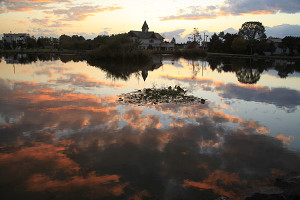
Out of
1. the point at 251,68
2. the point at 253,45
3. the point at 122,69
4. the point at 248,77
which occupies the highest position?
the point at 253,45

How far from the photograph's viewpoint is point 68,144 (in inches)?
388

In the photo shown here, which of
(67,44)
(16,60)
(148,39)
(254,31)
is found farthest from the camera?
(67,44)

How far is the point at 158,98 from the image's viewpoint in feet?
59.2

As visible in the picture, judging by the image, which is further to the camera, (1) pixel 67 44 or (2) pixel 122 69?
(1) pixel 67 44

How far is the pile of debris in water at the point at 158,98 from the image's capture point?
17.1 metres

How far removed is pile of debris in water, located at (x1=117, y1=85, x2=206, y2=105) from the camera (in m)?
17.1

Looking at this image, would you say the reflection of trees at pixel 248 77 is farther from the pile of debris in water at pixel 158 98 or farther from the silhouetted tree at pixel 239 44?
the silhouetted tree at pixel 239 44

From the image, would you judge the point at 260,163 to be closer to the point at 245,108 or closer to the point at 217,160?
the point at 217,160

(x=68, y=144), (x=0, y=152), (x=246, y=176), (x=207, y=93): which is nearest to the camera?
(x=246, y=176)

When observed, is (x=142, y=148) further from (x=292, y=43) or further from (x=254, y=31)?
(x=254, y=31)

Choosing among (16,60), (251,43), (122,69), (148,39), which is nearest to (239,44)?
(251,43)

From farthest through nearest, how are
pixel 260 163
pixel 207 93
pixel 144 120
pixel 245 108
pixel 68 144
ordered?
pixel 207 93
pixel 245 108
pixel 144 120
pixel 68 144
pixel 260 163

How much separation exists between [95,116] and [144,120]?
2.94 metres

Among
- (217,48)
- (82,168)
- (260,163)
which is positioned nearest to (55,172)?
(82,168)
